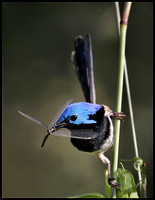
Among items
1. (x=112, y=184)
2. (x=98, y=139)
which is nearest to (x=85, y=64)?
(x=98, y=139)

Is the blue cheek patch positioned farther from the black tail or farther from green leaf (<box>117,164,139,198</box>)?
the black tail

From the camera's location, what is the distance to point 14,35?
265cm

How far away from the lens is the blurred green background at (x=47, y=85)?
7.79 feet

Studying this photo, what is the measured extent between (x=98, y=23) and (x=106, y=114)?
5.06ft

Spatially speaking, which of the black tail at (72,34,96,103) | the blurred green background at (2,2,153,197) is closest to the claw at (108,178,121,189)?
the black tail at (72,34,96,103)

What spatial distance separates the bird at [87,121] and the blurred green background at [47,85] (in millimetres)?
1259

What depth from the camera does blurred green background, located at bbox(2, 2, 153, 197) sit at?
2375mm

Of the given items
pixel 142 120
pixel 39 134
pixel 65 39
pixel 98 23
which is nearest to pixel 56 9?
pixel 65 39

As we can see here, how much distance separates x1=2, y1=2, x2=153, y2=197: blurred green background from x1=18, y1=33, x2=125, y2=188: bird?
126cm

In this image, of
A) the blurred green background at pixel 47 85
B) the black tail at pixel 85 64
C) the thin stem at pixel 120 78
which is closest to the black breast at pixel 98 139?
the thin stem at pixel 120 78

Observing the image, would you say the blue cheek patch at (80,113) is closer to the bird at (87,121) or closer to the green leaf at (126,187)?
the bird at (87,121)

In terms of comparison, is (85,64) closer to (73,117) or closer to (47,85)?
(73,117)

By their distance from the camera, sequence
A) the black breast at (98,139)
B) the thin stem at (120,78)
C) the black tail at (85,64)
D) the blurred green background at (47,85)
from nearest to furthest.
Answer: the thin stem at (120,78), the black breast at (98,139), the black tail at (85,64), the blurred green background at (47,85)

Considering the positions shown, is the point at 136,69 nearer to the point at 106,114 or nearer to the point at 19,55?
the point at 19,55
